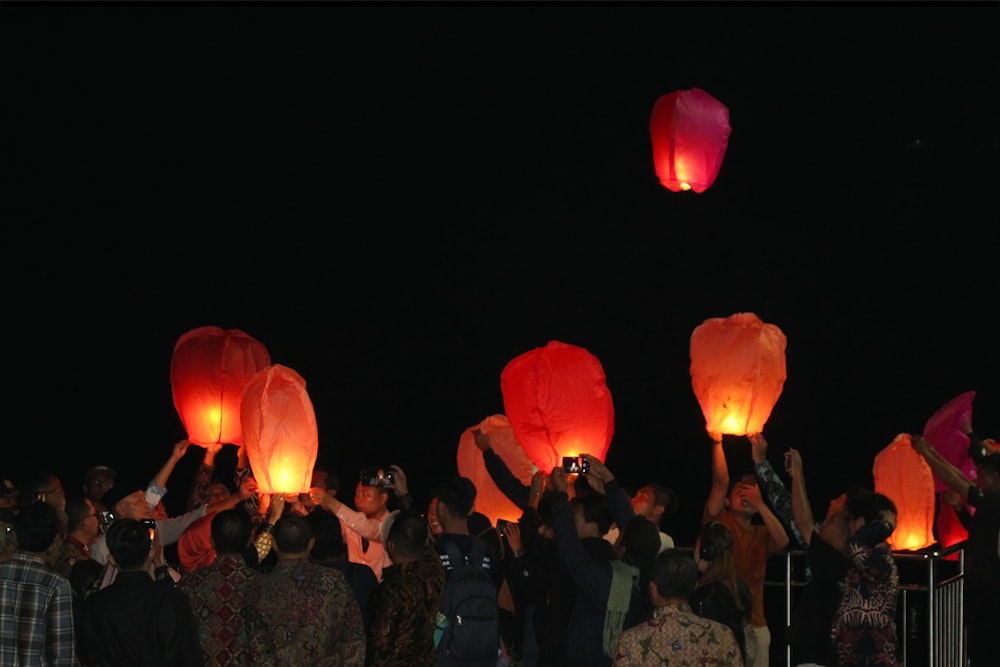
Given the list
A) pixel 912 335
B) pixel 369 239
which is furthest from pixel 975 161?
pixel 369 239

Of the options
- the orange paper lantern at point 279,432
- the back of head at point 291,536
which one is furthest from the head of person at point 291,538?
the orange paper lantern at point 279,432

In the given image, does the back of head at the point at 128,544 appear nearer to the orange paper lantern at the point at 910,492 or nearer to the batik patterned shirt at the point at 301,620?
the batik patterned shirt at the point at 301,620

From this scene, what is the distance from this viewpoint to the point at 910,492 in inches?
311

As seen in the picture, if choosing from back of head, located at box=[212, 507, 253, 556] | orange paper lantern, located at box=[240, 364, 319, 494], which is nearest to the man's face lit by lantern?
orange paper lantern, located at box=[240, 364, 319, 494]

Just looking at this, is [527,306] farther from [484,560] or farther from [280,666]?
[280,666]

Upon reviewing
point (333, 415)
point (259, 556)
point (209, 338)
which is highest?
point (333, 415)

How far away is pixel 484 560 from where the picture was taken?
18.5 ft

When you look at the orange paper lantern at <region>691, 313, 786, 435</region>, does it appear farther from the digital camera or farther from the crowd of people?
the digital camera

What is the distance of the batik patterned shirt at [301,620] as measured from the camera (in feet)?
16.0

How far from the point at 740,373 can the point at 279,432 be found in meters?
2.20

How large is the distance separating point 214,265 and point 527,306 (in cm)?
273

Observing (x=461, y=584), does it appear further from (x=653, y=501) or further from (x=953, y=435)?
(x=953, y=435)

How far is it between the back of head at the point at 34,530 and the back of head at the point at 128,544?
0.18 m

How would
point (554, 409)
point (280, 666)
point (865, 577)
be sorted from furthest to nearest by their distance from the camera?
1. point (554, 409)
2. point (865, 577)
3. point (280, 666)
